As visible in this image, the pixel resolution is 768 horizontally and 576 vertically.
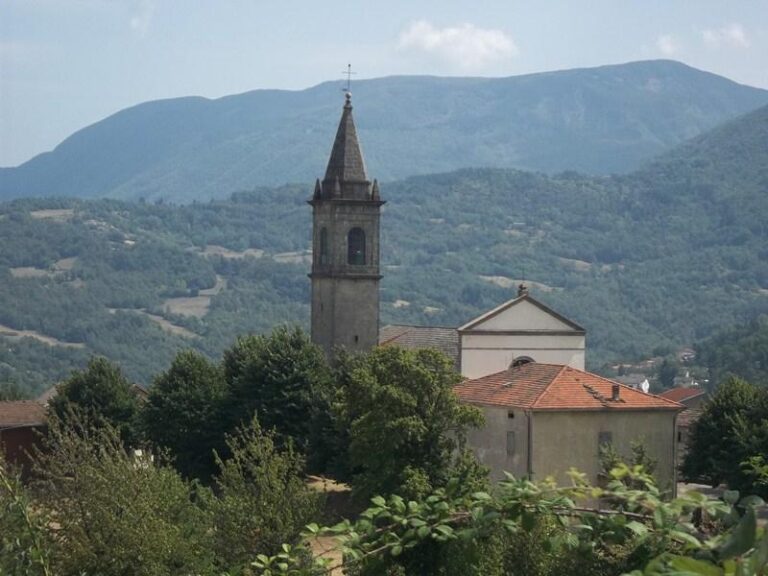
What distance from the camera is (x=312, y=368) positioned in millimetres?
50875

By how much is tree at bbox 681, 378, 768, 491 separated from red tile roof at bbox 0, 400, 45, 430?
22.8m

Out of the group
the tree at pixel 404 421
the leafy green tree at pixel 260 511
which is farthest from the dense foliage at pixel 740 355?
the leafy green tree at pixel 260 511

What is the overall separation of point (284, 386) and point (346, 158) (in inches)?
430

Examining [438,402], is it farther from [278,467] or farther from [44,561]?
[44,561]

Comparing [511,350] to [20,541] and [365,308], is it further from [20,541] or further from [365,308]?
[20,541]

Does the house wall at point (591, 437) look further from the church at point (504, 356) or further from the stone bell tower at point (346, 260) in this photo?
the stone bell tower at point (346, 260)

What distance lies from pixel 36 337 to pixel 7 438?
5252 inches

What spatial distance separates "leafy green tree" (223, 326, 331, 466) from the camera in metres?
49.0

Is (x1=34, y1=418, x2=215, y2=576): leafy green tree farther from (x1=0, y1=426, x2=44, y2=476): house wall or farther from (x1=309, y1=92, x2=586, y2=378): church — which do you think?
(x1=0, y1=426, x2=44, y2=476): house wall

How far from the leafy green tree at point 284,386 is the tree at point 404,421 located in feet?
30.1

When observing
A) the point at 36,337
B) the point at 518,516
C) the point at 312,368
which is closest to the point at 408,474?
the point at 312,368

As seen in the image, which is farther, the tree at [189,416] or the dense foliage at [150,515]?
the tree at [189,416]

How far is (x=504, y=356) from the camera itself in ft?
176

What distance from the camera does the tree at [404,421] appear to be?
3681cm
